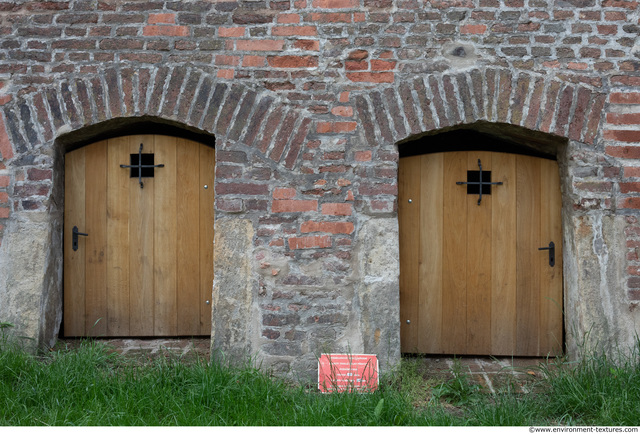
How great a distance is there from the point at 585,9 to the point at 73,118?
3578 mm

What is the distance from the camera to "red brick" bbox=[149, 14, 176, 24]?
3.69 metres

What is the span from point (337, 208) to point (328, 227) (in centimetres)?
14

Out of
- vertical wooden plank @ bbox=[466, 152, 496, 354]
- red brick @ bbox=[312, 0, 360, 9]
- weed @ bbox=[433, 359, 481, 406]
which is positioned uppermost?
red brick @ bbox=[312, 0, 360, 9]

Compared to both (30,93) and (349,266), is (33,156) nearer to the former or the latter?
(30,93)

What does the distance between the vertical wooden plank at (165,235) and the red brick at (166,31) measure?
0.76 meters

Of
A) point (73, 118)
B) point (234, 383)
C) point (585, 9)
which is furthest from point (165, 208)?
point (585, 9)

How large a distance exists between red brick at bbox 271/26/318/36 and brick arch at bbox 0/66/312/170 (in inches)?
17.0

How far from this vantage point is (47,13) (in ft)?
12.1

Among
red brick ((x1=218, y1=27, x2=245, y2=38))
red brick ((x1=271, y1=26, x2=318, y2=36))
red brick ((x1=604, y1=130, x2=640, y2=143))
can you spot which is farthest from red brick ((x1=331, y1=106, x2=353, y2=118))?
red brick ((x1=604, y1=130, x2=640, y2=143))

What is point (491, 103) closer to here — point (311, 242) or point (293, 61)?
point (293, 61)

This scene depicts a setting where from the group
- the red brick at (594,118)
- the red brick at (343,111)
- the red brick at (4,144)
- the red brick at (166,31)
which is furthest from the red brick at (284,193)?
the red brick at (594,118)

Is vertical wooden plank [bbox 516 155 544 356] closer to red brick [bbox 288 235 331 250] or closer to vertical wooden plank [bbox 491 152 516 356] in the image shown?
vertical wooden plank [bbox 491 152 516 356]

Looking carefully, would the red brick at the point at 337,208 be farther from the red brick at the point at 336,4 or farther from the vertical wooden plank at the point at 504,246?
the red brick at the point at 336,4

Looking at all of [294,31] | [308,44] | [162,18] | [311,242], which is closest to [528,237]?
[311,242]
